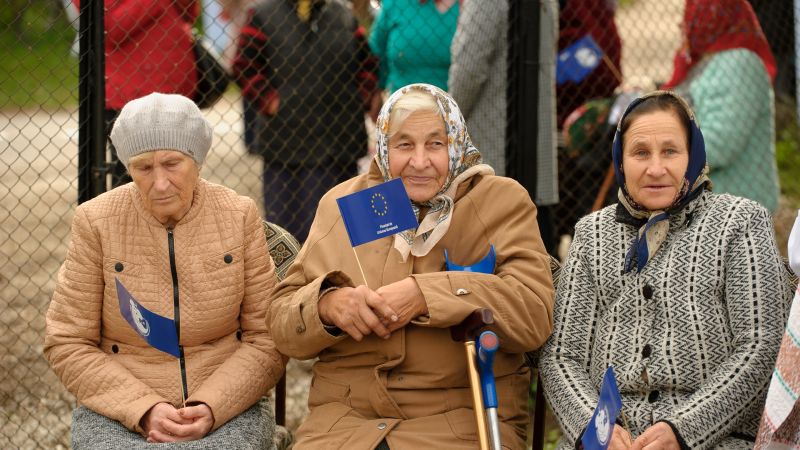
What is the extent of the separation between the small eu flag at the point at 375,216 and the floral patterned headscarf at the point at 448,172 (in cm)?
18

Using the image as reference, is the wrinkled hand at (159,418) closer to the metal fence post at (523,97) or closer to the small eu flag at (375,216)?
the small eu flag at (375,216)

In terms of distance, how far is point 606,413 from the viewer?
2760 millimetres

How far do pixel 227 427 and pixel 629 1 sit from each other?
8748 millimetres

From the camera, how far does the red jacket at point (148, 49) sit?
4.78 metres

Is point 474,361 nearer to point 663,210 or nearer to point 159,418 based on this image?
point 663,210

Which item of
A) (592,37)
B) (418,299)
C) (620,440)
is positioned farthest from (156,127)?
(592,37)

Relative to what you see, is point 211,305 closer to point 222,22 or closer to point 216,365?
point 216,365

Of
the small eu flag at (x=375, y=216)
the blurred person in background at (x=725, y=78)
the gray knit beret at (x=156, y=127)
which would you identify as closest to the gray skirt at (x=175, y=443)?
the small eu flag at (x=375, y=216)

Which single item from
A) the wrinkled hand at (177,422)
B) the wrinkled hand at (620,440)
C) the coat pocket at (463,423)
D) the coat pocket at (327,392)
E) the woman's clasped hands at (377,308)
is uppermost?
the woman's clasped hands at (377,308)

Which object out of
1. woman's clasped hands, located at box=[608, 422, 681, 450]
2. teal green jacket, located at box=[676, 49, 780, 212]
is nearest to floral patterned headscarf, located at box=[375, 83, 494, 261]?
woman's clasped hands, located at box=[608, 422, 681, 450]

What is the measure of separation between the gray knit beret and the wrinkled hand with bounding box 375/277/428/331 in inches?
30.0

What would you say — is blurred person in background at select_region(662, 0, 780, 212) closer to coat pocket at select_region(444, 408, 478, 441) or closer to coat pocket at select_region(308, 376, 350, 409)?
coat pocket at select_region(444, 408, 478, 441)

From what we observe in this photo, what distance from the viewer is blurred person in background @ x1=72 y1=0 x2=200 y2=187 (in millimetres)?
4773

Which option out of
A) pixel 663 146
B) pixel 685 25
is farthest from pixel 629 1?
pixel 663 146
